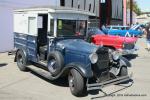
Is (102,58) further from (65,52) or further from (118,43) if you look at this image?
(118,43)

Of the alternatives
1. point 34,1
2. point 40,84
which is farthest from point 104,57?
point 34,1

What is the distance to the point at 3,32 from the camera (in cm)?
1769

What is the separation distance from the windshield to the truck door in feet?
3.68

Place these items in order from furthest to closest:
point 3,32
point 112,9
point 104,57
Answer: point 112,9 < point 3,32 < point 104,57

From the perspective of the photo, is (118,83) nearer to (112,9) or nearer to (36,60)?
(36,60)

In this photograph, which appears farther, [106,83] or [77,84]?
[106,83]

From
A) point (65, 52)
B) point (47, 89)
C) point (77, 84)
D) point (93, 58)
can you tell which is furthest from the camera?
point (65, 52)

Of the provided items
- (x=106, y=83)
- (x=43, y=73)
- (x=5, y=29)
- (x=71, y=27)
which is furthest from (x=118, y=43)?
(x=5, y=29)

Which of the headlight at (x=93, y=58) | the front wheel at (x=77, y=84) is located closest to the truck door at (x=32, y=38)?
the front wheel at (x=77, y=84)

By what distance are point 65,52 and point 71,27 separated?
1.25 m

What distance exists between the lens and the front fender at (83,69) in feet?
Result: 27.7

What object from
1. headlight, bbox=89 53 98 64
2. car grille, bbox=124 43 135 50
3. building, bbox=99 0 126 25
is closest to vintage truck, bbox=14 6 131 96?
headlight, bbox=89 53 98 64

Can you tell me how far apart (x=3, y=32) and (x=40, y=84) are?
855 cm

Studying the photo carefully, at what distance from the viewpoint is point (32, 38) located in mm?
11008
